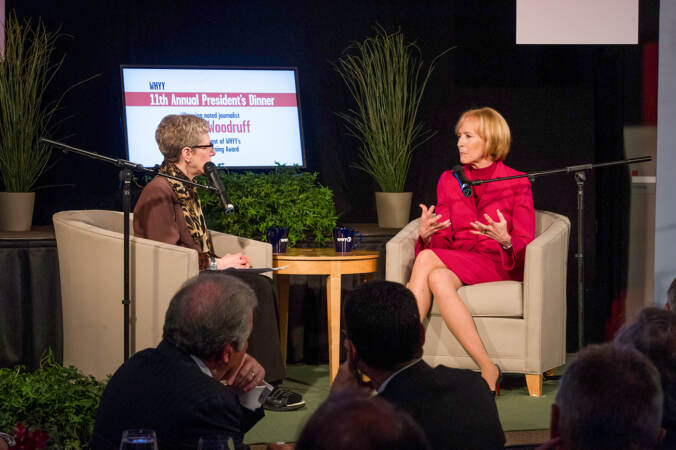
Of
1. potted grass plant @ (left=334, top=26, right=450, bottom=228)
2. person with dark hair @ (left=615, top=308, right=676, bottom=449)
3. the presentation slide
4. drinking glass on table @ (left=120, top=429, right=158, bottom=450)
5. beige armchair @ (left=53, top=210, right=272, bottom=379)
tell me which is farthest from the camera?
potted grass plant @ (left=334, top=26, right=450, bottom=228)

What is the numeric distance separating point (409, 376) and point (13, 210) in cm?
348

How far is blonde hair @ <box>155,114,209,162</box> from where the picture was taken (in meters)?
4.35

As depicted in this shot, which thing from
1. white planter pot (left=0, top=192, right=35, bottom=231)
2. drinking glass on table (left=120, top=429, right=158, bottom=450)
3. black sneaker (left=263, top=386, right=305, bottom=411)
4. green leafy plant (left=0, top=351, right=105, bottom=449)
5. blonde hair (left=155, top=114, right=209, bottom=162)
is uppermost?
blonde hair (left=155, top=114, right=209, bottom=162)

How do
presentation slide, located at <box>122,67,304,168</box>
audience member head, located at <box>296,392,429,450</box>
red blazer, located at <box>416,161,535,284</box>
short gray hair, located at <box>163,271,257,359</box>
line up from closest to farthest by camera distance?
audience member head, located at <box>296,392,429,450</box> → short gray hair, located at <box>163,271,257,359</box> → red blazer, located at <box>416,161,535,284</box> → presentation slide, located at <box>122,67,304,168</box>

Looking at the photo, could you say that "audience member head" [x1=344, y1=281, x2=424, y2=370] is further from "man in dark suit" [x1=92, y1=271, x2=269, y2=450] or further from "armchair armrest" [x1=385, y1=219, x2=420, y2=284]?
"armchair armrest" [x1=385, y1=219, x2=420, y2=284]

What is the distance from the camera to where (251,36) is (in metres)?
5.73

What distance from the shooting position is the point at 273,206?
195 inches

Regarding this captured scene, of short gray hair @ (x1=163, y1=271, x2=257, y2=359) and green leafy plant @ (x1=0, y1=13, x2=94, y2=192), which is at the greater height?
green leafy plant @ (x1=0, y1=13, x2=94, y2=192)

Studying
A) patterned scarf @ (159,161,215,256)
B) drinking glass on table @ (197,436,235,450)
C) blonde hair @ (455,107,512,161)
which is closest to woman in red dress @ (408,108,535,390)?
blonde hair @ (455,107,512,161)

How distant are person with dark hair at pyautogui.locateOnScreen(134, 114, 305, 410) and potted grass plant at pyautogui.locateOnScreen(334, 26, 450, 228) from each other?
4.43 feet

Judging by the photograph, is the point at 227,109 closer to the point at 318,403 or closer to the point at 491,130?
the point at 491,130

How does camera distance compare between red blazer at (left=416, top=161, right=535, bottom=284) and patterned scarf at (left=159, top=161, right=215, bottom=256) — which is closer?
patterned scarf at (left=159, top=161, right=215, bottom=256)

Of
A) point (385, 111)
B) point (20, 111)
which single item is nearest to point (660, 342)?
point (385, 111)

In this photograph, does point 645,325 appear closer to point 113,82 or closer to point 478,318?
point 478,318
